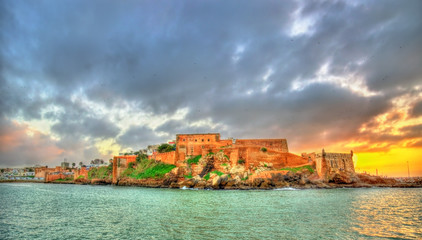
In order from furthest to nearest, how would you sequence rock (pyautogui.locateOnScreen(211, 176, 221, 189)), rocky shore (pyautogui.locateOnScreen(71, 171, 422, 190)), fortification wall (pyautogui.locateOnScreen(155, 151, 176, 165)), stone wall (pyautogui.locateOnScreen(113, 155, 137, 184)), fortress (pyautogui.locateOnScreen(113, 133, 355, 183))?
stone wall (pyautogui.locateOnScreen(113, 155, 137, 184)) < fortification wall (pyautogui.locateOnScreen(155, 151, 176, 165)) < fortress (pyautogui.locateOnScreen(113, 133, 355, 183)) < rock (pyautogui.locateOnScreen(211, 176, 221, 189)) < rocky shore (pyautogui.locateOnScreen(71, 171, 422, 190))

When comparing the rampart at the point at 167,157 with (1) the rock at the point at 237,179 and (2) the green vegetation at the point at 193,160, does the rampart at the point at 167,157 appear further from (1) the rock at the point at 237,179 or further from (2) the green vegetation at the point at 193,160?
(1) the rock at the point at 237,179

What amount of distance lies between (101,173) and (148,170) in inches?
1172

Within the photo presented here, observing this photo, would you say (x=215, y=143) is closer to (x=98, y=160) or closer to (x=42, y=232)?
(x=42, y=232)

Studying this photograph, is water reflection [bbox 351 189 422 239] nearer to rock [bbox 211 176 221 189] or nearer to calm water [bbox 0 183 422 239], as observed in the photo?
calm water [bbox 0 183 422 239]

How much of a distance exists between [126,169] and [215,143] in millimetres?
29303

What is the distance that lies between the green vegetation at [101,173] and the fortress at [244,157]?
23419 mm

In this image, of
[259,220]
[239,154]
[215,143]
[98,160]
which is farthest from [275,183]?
[98,160]

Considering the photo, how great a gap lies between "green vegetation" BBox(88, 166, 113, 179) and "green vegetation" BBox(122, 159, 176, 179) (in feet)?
45.5

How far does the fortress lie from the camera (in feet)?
176

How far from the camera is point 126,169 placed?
76.8m

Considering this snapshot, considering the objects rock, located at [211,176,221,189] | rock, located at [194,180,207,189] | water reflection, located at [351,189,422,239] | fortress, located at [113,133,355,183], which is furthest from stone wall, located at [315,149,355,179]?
water reflection, located at [351,189,422,239]

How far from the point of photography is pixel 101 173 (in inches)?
3561

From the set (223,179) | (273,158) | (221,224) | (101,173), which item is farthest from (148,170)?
(221,224)

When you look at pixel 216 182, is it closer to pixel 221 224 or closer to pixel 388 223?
pixel 221 224
